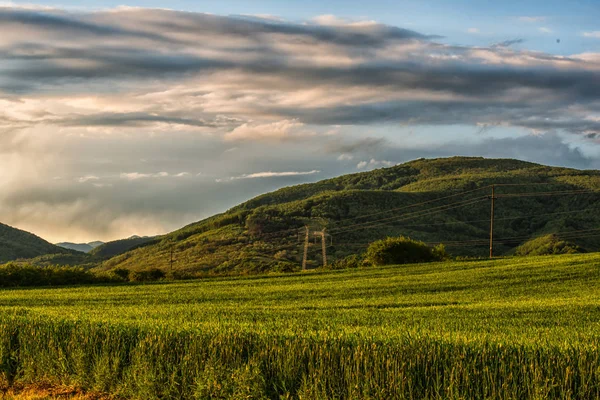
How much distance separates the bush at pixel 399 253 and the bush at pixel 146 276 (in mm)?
22466

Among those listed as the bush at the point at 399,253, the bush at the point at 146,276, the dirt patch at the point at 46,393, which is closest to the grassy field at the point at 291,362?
the dirt patch at the point at 46,393

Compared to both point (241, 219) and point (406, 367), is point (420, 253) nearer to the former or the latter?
point (406, 367)

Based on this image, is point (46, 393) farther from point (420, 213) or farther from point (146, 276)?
point (420, 213)

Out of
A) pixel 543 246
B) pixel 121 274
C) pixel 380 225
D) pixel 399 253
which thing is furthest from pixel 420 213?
pixel 121 274

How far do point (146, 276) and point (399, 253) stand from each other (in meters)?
26.7

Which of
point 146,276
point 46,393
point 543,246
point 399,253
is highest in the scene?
point 399,253

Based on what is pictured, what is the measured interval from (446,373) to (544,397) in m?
1.44

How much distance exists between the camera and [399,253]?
7338 cm

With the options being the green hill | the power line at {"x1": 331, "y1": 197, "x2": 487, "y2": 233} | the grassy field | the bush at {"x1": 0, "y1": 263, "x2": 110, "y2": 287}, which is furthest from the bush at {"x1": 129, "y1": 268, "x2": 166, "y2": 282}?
the power line at {"x1": 331, "y1": 197, "x2": 487, "y2": 233}

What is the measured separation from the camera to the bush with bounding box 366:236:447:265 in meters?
72.9

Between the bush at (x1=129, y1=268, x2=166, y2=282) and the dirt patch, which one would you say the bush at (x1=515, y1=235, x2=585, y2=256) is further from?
the dirt patch

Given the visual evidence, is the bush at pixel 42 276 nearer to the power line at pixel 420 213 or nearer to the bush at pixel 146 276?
the bush at pixel 146 276

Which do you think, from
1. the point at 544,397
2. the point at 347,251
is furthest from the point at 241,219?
the point at 544,397

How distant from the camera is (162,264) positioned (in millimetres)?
165750
